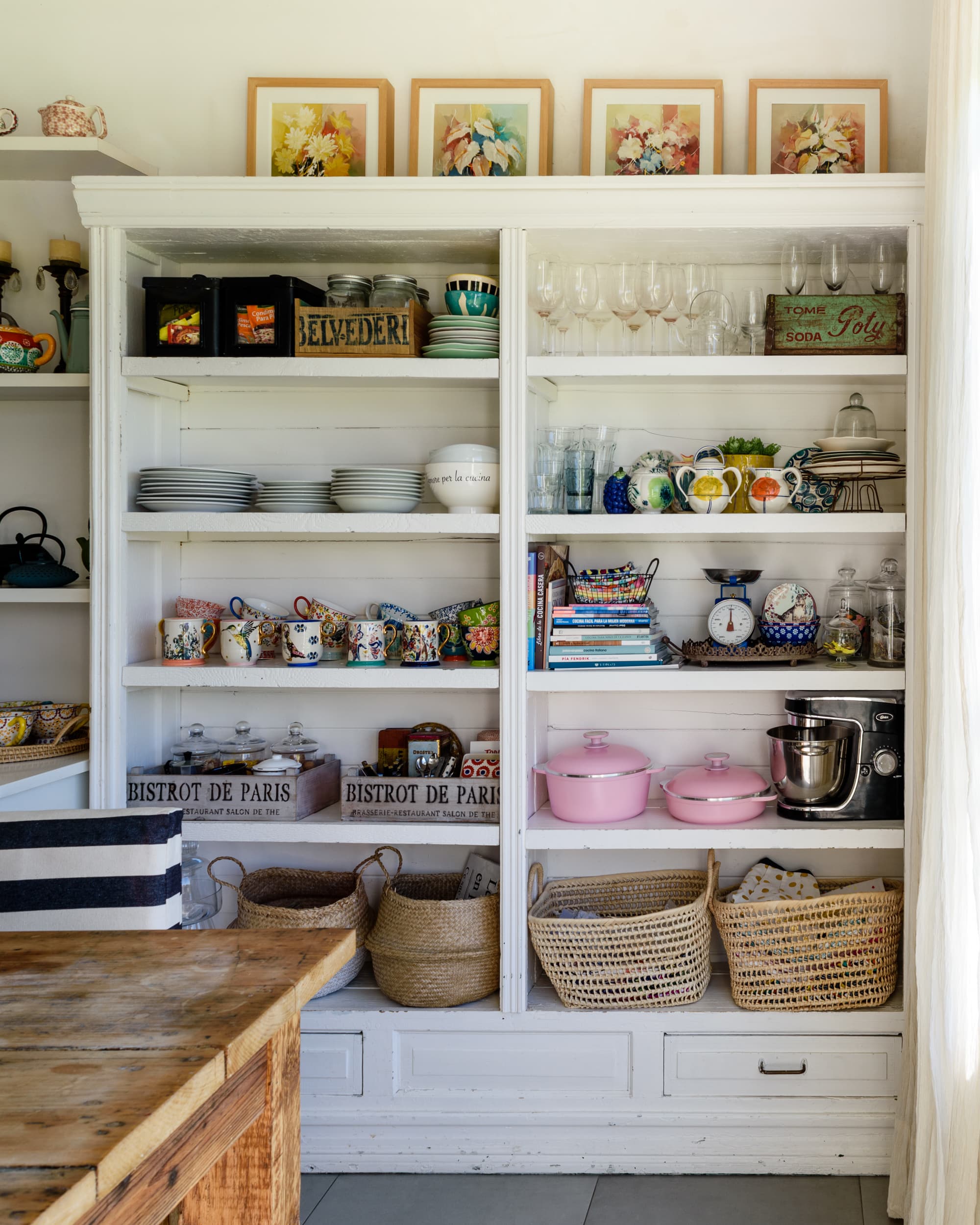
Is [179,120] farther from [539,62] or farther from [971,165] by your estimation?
[971,165]

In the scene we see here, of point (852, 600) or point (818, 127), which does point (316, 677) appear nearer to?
point (852, 600)

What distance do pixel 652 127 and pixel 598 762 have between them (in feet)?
5.15

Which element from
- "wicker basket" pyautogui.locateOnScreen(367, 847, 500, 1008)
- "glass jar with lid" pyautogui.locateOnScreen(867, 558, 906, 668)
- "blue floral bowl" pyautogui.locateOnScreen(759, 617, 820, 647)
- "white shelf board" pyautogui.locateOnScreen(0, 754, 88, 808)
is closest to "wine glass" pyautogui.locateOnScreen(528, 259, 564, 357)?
"blue floral bowl" pyautogui.locateOnScreen(759, 617, 820, 647)

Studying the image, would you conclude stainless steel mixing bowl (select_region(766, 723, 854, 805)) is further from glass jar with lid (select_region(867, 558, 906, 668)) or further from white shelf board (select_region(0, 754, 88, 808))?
white shelf board (select_region(0, 754, 88, 808))

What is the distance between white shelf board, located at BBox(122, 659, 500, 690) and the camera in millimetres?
2455

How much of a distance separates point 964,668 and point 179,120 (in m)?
2.35

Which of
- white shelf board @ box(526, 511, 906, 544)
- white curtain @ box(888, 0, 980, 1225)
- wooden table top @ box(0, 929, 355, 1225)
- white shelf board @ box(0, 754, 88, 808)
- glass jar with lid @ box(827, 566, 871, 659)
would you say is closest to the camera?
wooden table top @ box(0, 929, 355, 1225)

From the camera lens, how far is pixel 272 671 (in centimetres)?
251

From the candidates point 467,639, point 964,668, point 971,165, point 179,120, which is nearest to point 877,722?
point 964,668

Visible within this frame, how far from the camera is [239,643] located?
2580mm

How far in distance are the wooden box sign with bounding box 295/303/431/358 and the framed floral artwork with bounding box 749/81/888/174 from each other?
96cm

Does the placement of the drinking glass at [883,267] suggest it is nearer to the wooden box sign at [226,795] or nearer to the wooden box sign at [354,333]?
the wooden box sign at [354,333]

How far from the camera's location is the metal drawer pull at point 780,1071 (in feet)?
8.00

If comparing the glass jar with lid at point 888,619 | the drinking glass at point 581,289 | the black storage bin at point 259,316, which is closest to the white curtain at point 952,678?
the glass jar with lid at point 888,619
